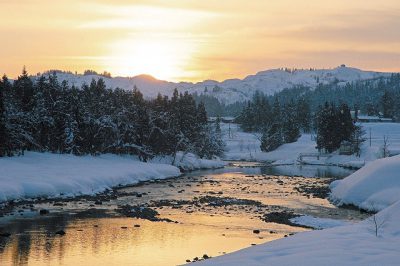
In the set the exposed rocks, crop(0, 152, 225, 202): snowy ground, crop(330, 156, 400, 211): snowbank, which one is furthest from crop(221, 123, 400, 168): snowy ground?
the exposed rocks

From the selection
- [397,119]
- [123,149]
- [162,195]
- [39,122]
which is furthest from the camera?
[397,119]

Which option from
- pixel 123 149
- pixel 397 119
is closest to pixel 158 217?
pixel 123 149

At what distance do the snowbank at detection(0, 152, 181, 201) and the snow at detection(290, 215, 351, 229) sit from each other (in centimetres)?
2172

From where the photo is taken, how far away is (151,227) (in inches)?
1267

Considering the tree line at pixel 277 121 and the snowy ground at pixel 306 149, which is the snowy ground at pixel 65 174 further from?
the tree line at pixel 277 121

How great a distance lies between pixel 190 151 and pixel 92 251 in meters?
75.0

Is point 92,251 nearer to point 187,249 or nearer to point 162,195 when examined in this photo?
point 187,249

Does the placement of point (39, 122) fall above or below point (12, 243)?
above

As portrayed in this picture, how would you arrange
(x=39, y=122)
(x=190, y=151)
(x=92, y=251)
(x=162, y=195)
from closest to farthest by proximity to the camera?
(x=92, y=251), (x=162, y=195), (x=39, y=122), (x=190, y=151)

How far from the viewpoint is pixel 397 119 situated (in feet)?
615

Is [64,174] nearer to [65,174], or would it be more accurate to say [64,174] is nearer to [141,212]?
[65,174]

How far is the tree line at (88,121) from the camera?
66.8m

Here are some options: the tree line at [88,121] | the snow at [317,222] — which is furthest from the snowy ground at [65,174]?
the snow at [317,222]

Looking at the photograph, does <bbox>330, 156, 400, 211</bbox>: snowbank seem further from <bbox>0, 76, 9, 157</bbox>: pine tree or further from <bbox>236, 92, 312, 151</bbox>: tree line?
<bbox>236, 92, 312, 151</bbox>: tree line
